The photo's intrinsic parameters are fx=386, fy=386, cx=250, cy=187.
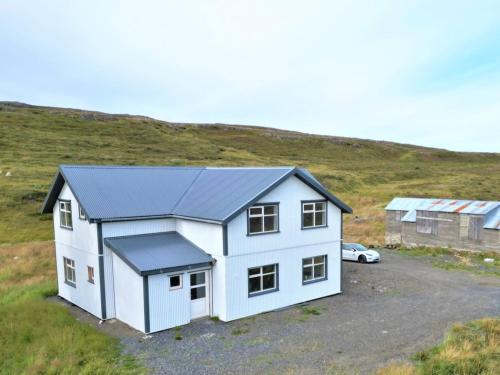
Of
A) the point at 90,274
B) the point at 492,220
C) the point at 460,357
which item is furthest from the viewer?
the point at 492,220

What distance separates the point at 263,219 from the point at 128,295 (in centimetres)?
682

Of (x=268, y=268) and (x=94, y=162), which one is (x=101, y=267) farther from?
(x=94, y=162)

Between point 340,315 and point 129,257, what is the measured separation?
31.9 ft

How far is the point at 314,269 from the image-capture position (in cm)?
2039

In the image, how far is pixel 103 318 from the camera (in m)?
17.3

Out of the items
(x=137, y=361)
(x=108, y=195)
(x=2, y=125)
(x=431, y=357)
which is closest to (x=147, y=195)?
(x=108, y=195)

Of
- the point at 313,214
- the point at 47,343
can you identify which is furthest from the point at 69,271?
the point at 313,214

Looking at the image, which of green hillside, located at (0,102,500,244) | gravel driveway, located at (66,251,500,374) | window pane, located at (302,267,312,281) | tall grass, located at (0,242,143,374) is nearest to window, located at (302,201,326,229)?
window pane, located at (302,267,312,281)

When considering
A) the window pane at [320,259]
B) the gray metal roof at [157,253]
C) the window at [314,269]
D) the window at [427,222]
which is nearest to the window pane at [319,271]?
the window at [314,269]

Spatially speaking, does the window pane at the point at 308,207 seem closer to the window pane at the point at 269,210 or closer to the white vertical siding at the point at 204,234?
the window pane at the point at 269,210

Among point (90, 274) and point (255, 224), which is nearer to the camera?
point (255, 224)

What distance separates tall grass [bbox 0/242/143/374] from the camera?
12.2m

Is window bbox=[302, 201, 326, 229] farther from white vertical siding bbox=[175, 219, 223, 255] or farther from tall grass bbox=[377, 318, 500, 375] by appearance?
tall grass bbox=[377, 318, 500, 375]

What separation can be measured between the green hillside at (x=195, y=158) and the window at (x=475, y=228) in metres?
9.57
